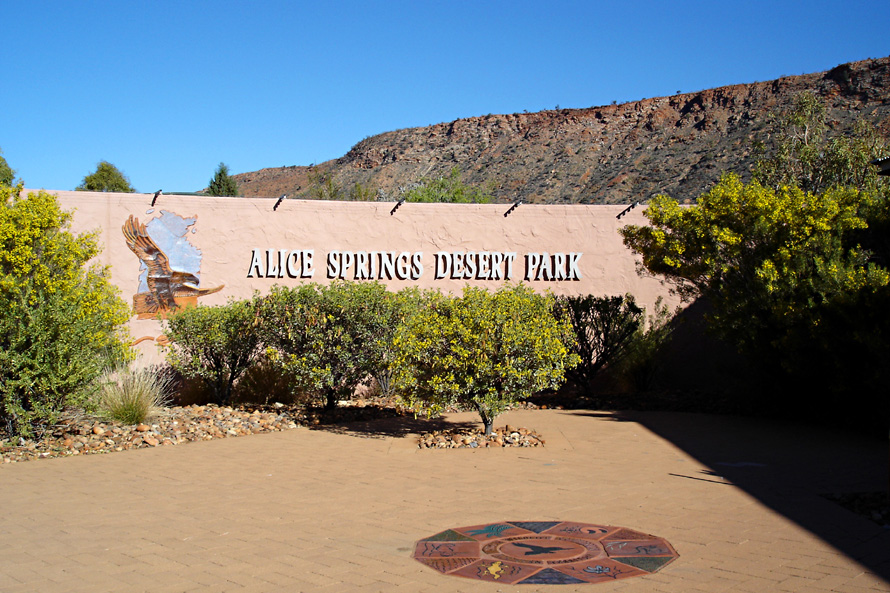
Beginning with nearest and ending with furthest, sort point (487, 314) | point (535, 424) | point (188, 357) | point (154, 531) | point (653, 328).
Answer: point (154, 531) → point (487, 314) → point (535, 424) → point (188, 357) → point (653, 328)

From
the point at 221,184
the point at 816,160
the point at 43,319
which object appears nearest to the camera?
the point at 43,319

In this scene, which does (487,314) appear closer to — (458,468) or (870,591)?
(458,468)

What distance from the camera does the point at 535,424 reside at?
10680mm

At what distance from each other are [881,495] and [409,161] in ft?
182

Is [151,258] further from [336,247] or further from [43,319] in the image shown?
[43,319]

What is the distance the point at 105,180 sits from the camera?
35.9m

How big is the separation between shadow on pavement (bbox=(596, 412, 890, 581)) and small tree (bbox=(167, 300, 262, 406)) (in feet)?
19.0

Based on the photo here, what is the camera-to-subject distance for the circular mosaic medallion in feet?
15.4

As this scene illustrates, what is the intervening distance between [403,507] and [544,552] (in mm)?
1639

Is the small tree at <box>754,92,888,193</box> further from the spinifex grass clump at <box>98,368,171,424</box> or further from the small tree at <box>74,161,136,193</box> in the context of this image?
the small tree at <box>74,161,136,193</box>

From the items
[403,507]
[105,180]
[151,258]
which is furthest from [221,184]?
[403,507]

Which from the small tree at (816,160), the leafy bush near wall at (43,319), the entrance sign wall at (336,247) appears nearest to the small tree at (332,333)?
the leafy bush near wall at (43,319)

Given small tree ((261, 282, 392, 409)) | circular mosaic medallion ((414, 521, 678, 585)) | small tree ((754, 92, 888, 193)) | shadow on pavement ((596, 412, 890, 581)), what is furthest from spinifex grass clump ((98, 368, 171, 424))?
small tree ((754, 92, 888, 193))

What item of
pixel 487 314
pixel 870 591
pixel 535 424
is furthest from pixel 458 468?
pixel 870 591
